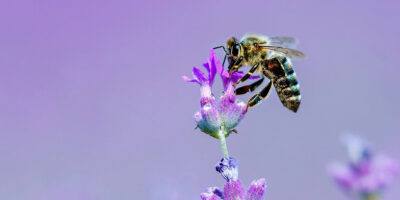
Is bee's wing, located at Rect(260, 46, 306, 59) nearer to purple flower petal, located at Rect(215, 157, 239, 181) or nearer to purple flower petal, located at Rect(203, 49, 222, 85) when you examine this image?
purple flower petal, located at Rect(203, 49, 222, 85)

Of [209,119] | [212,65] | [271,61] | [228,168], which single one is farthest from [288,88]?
[228,168]

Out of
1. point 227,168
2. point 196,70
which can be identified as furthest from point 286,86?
point 227,168

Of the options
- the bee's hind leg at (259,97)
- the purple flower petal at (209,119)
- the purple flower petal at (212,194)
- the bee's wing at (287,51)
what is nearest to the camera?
the purple flower petal at (212,194)

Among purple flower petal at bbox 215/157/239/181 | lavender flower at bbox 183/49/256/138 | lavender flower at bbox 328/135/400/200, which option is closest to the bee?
lavender flower at bbox 183/49/256/138

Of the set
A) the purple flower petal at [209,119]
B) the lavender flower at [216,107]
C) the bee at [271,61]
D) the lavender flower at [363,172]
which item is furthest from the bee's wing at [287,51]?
the lavender flower at [363,172]

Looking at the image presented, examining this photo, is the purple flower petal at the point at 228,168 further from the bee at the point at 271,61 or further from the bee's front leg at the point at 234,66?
the bee at the point at 271,61

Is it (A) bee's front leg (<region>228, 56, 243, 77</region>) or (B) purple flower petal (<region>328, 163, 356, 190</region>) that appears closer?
(A) bee's front leg (<region>228, 56, 243, 77</region>)
